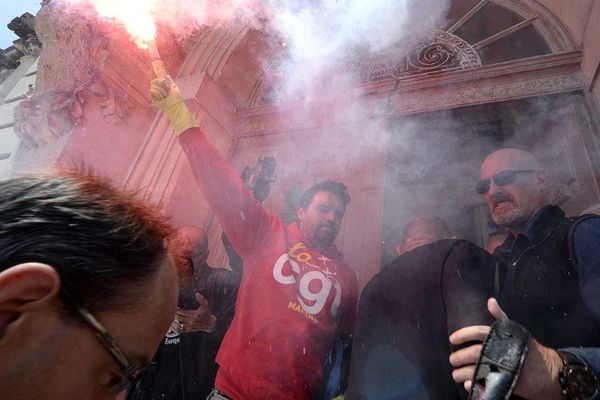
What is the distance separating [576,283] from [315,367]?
138 cm

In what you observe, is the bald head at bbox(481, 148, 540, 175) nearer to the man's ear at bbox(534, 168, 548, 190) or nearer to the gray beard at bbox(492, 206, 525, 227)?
the man's ear at bbox(534, 168, 548, 190)

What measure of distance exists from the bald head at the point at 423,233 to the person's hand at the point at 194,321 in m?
1.63

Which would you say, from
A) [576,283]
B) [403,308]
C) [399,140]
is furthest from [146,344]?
[399,140]

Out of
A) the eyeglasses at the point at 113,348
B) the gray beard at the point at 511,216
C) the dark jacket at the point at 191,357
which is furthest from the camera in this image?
the dark jacket at the point at 191,357

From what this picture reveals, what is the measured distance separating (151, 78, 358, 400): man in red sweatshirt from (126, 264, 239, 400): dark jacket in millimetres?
422

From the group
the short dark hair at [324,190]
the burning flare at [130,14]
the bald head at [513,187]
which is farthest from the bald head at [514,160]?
the burning flare at [130,14]

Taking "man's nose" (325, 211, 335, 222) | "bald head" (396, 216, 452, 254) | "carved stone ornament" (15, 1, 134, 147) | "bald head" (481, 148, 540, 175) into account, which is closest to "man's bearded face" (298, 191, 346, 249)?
"man's nose" (325, 211, 335, 222)

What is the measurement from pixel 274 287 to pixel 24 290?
1616 mm

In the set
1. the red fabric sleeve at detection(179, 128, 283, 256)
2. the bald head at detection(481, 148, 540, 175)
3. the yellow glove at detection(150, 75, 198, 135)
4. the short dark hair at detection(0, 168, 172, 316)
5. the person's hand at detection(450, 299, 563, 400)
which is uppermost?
the yellow glove at detection(150, 75, 198, 135)

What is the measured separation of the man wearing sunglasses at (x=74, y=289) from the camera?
63cm

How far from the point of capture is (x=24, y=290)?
610 mm

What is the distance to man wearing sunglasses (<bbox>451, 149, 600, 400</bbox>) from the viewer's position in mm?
999

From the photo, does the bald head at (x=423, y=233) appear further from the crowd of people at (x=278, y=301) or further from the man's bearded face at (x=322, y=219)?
the man's bearded face at (x=322, y=219)

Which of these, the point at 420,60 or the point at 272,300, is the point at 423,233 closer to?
the point at 272,300
